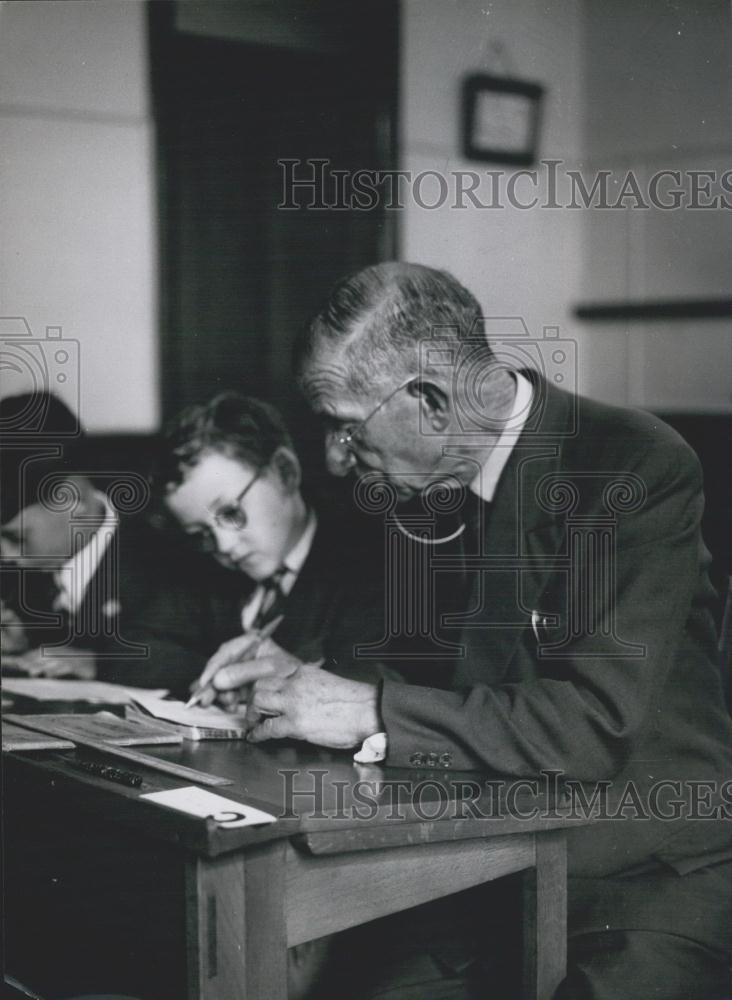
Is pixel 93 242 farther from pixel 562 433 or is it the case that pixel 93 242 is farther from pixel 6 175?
pixel 562 433

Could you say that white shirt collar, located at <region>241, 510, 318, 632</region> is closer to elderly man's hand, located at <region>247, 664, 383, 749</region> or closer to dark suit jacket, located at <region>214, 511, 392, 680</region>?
dark suit jacket, located at <region>214, 511, 392, 680</region>

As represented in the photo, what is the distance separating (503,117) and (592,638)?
3.78 feet

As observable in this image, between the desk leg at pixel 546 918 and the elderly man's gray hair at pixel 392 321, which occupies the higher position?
the elderly man's gray hair at pixel 392 321

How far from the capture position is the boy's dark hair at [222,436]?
306 centimetres

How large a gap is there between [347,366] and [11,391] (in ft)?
3.21

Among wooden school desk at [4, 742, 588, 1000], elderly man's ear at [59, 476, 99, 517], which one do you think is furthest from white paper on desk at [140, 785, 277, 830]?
elderly man's ear at [59, 476, 99, 517]

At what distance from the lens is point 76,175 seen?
3076 millimetres

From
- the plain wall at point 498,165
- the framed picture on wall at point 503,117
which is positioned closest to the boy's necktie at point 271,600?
the plain wall at point 498,165

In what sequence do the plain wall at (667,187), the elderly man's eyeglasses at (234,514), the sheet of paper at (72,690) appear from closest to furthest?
the plain wall at (667,187), the sheet of paper at (72,690), the elderly man's eyeglasses at (234,514)

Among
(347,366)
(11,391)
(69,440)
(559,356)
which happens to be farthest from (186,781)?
(69,440)

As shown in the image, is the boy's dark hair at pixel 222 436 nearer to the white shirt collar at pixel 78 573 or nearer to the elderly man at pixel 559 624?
the white shirt collar at pixel 78 573

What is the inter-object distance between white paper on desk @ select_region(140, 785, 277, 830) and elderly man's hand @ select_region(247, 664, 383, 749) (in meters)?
0.30

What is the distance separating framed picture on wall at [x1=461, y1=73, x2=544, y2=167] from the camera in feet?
7.95

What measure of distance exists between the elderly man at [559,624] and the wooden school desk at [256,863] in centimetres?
12
